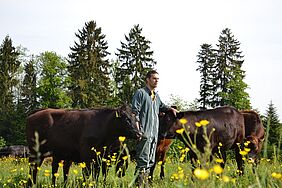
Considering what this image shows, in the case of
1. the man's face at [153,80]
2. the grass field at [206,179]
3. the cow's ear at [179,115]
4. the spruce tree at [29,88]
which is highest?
the spruce tree at [29,88]

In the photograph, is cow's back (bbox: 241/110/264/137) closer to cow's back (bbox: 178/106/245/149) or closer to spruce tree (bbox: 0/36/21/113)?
cow's back (bbox: 178/106/245/149)

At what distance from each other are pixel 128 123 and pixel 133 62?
4033 centimetres

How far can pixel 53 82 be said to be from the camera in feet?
179

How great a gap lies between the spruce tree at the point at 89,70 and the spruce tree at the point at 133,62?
99.8 inches

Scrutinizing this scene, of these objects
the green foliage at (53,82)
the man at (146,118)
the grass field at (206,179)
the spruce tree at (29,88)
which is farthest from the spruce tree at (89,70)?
the man at (146,118)

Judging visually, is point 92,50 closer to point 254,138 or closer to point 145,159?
point 254,138

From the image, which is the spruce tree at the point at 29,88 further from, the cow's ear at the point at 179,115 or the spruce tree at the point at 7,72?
the cow's ear at the point at 179,115

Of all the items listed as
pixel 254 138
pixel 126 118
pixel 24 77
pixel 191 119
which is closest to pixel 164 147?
pixel 191 119

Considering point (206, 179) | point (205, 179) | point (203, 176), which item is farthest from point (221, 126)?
point (203, 176)

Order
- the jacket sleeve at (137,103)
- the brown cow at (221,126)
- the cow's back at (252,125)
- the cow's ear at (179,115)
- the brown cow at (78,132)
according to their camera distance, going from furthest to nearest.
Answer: the cow's back at (252,125), the brown cow at (221,126), the cow's ear at (179,115), the brown cow at (78,132), the jacket sleeve at (137,103)

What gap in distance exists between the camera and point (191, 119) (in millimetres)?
11188

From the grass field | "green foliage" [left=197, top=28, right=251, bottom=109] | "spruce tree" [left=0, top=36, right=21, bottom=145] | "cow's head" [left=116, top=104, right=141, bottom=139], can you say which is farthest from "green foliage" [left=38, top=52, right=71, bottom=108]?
"cow's head" [left=116, top=104, right=141, bottom=139]

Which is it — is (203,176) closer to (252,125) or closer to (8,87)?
(252,125)

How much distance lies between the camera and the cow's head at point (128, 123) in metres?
8.05
